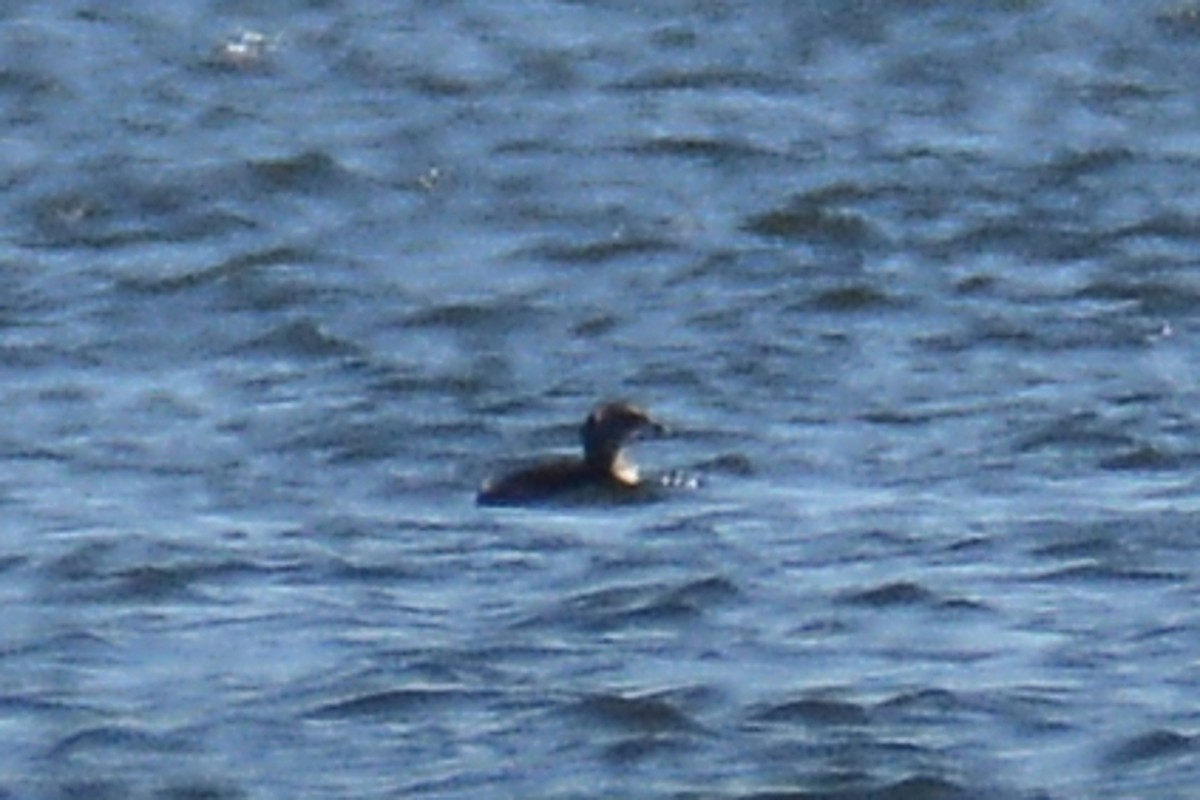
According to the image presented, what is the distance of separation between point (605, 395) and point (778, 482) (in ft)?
5.23

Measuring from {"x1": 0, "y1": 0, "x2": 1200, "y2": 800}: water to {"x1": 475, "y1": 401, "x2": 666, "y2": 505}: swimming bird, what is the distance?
0.12m

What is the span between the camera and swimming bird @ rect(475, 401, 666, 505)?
17.7 m

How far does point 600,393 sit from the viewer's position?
19500 mm

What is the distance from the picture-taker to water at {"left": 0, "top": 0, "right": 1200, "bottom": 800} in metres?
15.6

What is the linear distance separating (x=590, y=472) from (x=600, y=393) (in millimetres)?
1707

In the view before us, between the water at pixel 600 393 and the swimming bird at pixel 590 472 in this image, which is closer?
the water at pixel 600 393

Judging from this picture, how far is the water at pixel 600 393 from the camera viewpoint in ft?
51.0

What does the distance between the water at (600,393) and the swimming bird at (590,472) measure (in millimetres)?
117

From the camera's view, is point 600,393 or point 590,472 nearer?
point 590,472

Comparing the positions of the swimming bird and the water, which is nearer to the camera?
the water

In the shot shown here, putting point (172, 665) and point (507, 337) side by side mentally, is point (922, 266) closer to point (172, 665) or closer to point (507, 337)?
point (507, 337)

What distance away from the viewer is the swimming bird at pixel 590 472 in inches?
696

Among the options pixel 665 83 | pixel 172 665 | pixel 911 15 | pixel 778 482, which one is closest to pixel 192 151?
pixel 665 83

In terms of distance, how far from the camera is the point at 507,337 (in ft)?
66.9
